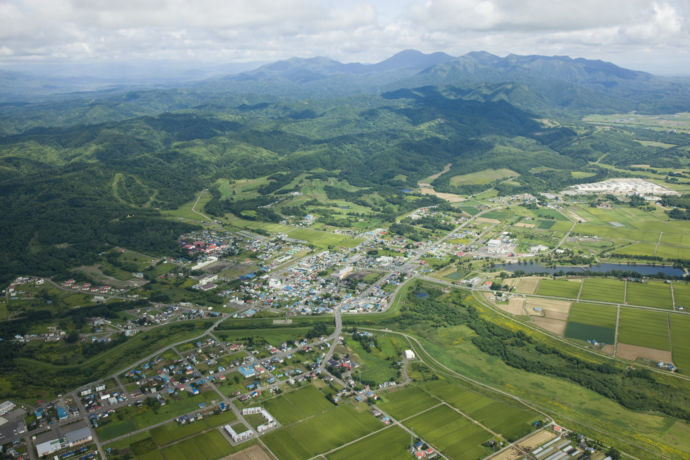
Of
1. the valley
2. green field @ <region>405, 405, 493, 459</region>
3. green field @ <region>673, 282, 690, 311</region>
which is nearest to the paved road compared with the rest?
the valley

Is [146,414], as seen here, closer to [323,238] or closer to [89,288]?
[89,288]

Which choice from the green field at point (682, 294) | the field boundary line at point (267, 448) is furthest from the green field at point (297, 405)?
the green field at point (682, 294)

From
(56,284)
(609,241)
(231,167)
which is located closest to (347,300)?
(56,284)

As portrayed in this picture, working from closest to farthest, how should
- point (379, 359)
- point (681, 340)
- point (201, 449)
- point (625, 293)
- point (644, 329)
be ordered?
point (201, 449)
point (379, 359)
point (681, 340)
point (644, 329)
point (625, 293)

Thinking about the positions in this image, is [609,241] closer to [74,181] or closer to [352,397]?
[352,397]

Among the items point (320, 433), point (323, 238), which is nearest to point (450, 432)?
point (320, 433)

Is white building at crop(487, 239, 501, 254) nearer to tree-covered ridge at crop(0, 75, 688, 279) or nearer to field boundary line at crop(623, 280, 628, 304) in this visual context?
field boundary line at crop(623, 280, 628, 304)
